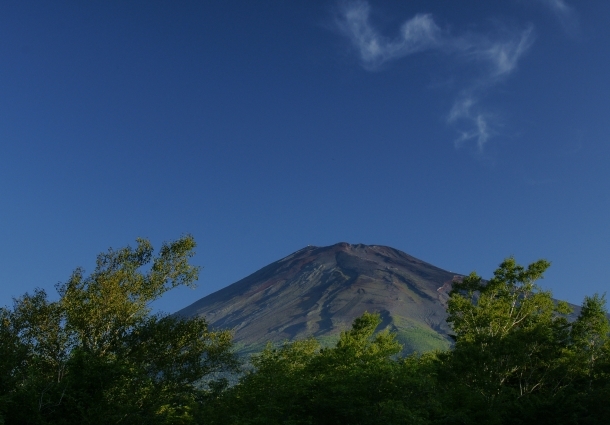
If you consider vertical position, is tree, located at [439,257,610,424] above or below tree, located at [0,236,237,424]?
below

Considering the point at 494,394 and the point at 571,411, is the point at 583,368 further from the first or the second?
the point at 494,394

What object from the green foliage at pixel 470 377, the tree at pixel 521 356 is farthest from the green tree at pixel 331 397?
the tree at pixel 521 356

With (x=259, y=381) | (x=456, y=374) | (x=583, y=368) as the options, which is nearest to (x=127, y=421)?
(x=259, y=381)

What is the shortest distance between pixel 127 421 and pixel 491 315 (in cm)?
2357

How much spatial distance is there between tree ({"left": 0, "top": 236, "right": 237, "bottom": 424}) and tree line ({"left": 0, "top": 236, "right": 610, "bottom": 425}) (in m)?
0.07

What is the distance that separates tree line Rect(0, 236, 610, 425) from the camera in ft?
72.2

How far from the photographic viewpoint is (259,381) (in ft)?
84.5

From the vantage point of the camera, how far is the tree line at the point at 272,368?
2200 centimetres

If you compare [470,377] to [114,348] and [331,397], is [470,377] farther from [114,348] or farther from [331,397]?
[114,348]

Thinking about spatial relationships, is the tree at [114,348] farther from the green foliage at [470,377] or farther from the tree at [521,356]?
the tree at [521,356]

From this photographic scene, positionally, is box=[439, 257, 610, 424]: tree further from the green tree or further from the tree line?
the green tree

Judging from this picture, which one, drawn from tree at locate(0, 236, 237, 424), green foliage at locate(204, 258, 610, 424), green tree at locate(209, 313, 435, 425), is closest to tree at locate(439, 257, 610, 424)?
green foliage at locate(204, 258, 610, 424)

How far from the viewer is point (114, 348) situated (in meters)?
30.2

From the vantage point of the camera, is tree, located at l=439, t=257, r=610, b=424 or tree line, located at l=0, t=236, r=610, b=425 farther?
tree, located at l=439, t=257, r=610, b=424
